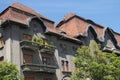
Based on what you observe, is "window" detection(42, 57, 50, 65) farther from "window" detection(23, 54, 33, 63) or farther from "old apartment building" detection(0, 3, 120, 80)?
"window" detection(23, 54, 33, 63)

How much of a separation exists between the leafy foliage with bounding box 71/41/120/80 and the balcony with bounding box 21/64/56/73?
311 cm

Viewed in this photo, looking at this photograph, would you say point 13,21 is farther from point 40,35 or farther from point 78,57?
point 78,57

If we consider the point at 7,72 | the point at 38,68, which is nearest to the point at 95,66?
the point at 38,68

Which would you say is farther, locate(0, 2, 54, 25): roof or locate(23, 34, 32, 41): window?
locate(23, 34, 32, 41): window

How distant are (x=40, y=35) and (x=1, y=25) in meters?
5.83

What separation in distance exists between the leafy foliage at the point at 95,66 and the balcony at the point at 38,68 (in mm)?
3105

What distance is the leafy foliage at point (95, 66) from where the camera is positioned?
119ft

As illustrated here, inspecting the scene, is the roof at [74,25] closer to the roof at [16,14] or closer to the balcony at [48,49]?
the balcony at [48,49]

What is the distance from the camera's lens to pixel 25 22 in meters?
37.0

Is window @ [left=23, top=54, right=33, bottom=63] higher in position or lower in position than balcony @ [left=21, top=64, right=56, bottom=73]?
higher

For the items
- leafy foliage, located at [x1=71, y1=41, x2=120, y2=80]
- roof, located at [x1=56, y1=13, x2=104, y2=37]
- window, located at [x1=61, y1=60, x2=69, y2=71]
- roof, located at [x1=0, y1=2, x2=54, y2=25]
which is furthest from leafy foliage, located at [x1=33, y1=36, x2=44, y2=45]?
roof, located at [x1=56, y1=13, x2=104, y2=37]

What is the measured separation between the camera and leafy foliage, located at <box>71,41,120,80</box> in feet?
119

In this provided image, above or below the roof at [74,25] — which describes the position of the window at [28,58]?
below

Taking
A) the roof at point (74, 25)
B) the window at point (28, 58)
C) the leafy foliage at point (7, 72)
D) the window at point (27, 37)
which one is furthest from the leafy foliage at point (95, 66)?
the leafy foliage at point (7, 72)
